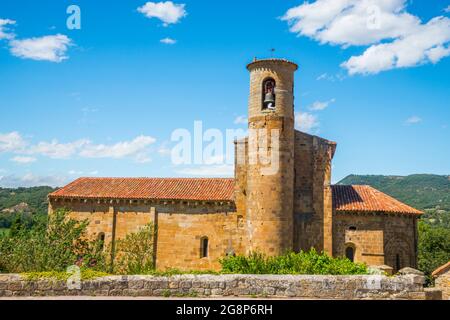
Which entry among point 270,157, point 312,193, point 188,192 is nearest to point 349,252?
point 312,193

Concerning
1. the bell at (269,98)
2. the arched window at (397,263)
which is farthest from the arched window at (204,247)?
the arched window at (397,263)

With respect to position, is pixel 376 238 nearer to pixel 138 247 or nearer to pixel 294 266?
pixel 294 266

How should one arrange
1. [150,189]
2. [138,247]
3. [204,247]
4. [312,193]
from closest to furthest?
[138,247]
[312,193]
[204,247]
[150,189]

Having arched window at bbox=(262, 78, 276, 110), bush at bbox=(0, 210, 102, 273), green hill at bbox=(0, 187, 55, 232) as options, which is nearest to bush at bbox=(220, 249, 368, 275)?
bush at bbox=(0, 210, 102, 273)

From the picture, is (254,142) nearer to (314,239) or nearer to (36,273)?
(314,239)

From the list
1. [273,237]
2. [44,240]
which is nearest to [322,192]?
[273,237]

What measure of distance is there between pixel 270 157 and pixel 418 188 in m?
151

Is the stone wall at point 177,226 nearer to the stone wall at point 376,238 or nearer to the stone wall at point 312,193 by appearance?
the stone wall at point 312,193

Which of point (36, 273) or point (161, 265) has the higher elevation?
point (36, 273)

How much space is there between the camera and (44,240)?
62.9 feet

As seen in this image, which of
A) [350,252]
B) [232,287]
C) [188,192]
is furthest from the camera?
[188,192]

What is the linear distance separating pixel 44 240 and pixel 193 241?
876 cm

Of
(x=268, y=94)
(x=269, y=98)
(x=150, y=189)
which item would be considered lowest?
(x=150, y=189)

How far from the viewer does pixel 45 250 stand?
17.7 metres
